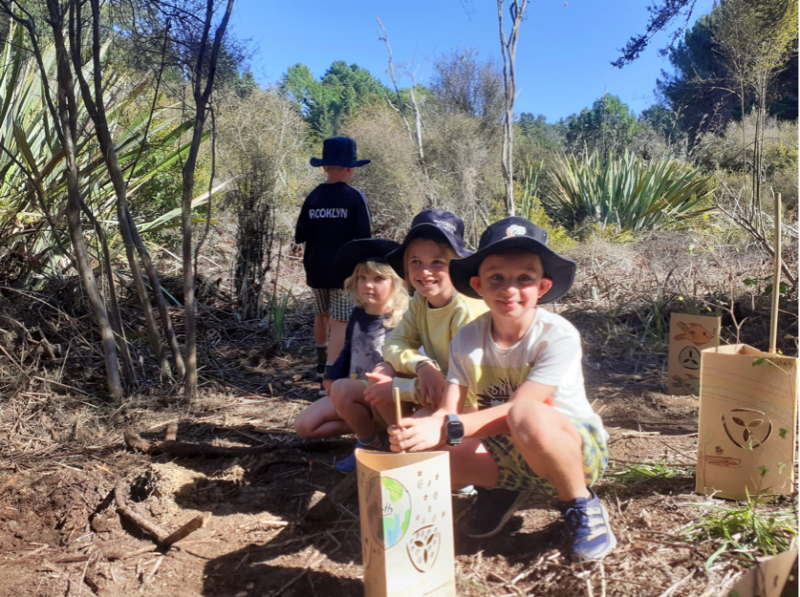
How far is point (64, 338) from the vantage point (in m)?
4.04

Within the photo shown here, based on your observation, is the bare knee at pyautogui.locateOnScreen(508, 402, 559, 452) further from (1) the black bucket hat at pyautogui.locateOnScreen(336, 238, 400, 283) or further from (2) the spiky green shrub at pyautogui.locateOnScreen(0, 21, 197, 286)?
(2) the spiky green shrub at pyautogui.locateOnScreen(0, 21, 197, 286)

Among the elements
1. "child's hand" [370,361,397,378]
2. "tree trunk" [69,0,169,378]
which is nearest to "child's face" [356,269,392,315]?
"child's hand" [370,361,397,378]

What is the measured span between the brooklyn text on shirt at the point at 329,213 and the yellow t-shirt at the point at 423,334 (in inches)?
72.4

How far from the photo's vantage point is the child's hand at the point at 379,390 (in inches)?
89.7

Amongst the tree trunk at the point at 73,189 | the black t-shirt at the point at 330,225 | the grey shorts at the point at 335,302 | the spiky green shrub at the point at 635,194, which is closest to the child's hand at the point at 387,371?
the grey shorts at the point at 335,302

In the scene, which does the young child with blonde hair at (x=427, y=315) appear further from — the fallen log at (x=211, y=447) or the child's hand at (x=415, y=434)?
the fallen log at (x=211, y=447)

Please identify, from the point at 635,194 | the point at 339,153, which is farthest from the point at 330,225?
the point at 635,194

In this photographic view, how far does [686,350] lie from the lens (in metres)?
3.75

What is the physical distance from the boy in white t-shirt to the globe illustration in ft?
0.53

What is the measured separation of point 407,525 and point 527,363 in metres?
0.67

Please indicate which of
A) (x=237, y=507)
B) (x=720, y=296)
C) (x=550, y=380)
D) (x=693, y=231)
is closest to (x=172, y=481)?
(x=237, y=507)

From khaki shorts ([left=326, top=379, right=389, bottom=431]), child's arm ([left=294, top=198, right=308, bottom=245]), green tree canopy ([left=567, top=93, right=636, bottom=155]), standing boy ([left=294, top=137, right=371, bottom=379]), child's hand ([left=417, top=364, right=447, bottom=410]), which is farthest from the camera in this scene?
green tree canopy ([left=567, top=93, right=636, bottom=155])

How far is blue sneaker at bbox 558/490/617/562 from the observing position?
1.78m

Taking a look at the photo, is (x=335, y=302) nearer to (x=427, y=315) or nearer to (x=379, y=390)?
(x=427, y=315)
